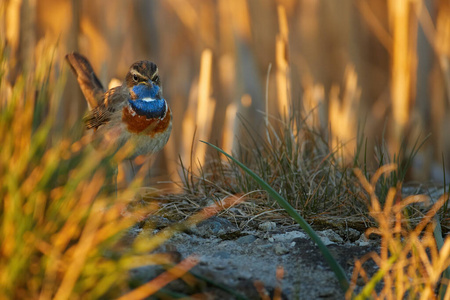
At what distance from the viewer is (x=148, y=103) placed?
12.3ft

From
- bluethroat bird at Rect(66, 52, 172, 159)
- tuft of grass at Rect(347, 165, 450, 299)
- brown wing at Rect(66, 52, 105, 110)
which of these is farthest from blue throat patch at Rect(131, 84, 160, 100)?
tuft of grass at Rect(347, 165, 450, 299)

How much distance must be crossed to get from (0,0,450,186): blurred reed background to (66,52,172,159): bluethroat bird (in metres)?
0.92

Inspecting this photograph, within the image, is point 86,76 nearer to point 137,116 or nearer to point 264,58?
point 137,116

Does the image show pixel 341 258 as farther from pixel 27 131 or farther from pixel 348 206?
Result: pixel 27 131

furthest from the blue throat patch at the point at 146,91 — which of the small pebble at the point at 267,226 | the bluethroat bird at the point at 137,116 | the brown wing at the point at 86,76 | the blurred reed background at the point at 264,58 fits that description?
the small pebble at the point at 267,226

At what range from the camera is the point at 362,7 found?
619cm

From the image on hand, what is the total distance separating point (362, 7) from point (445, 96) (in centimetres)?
128

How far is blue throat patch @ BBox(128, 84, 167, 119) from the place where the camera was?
3.71m

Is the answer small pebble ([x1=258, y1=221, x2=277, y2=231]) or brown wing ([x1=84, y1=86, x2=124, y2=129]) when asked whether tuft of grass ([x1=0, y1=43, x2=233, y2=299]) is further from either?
brown wing ([x1=84, y1=86, x2=124, y2=129])

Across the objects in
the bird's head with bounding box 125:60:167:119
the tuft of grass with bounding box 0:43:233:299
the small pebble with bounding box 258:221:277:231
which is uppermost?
the bird's head with bounding box 125:60:167:119

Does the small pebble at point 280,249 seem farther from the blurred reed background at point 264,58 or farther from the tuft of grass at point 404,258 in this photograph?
the blurred reed background at point 264,58

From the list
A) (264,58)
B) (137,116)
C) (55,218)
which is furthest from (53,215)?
(264,58)

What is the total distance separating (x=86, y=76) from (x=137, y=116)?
3.47 feet

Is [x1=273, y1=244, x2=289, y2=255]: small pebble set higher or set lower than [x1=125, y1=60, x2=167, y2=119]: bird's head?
lower
